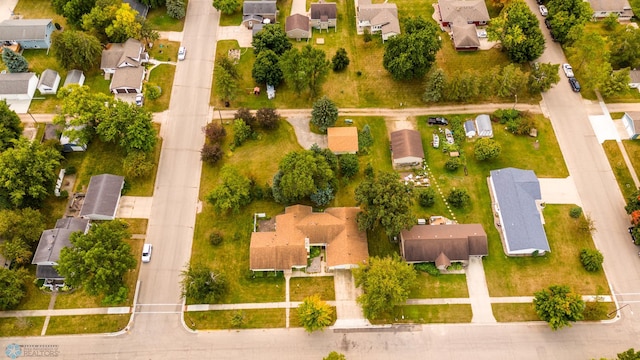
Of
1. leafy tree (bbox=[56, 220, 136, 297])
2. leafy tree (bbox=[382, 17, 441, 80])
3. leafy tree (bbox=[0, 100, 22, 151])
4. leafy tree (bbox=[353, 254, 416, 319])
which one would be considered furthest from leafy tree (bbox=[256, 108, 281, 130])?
leafy tree (bbox=[0, 100, 22, 151])

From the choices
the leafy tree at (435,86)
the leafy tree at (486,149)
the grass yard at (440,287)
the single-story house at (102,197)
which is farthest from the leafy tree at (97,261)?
the leafy tree at (486,149)

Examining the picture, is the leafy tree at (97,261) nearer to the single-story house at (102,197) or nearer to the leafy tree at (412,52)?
the single-story house at (102,197)

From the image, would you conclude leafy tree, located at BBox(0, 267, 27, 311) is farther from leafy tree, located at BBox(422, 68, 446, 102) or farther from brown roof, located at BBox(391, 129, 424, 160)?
leafy tree, located at BBox(422, 68, 446, 102)

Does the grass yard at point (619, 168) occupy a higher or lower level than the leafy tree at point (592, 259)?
higher

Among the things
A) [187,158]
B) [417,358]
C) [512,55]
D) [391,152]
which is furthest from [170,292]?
[512,55]

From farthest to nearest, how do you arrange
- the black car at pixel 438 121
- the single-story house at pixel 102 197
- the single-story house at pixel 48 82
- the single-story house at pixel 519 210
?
the single-story house at pixel 48 82, the black car at pixel 438 121, the single-story house at pixel 102 197, the single-story house at pixel 519 210

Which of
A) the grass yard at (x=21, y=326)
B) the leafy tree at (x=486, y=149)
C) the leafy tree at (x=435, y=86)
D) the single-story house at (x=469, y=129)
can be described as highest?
the leafy tree at (x=435, y=86)

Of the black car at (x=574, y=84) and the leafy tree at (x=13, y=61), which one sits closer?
the leafy tree at (x=13, y=61)

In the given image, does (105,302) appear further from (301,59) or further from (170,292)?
(301,59)

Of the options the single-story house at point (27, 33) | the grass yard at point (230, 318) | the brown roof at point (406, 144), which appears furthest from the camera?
the single-story house at point (27, 33)
